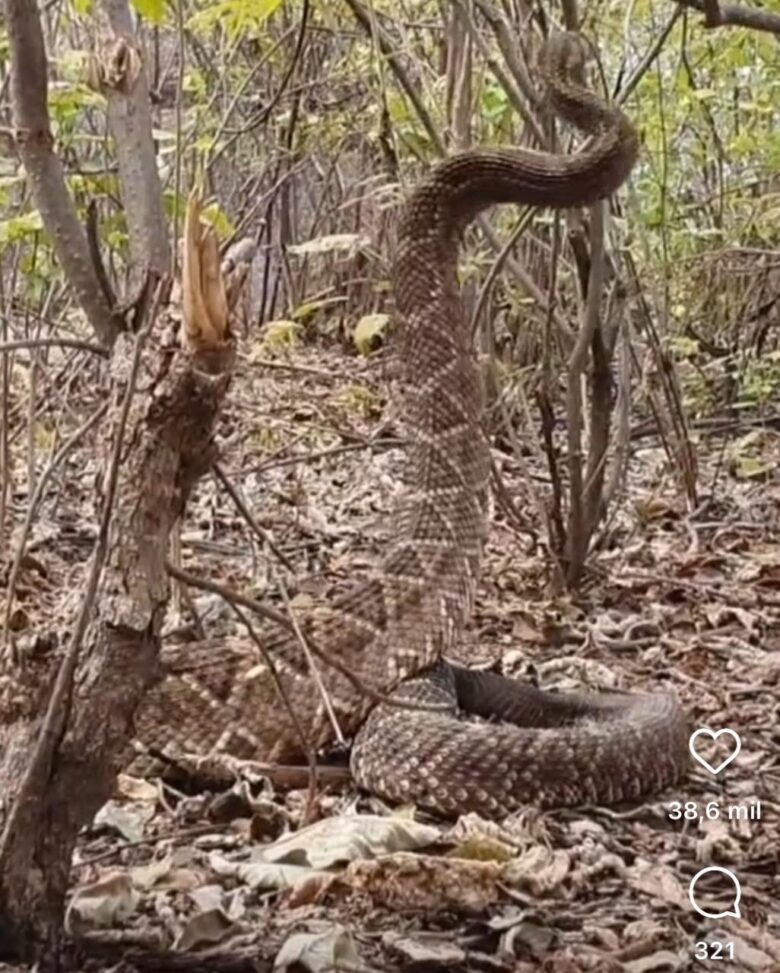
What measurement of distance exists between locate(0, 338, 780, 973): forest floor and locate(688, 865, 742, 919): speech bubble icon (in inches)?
0.9

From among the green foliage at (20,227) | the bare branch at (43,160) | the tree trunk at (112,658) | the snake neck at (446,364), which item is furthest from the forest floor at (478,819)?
the green foliage at (20,227)

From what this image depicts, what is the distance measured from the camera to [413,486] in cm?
495

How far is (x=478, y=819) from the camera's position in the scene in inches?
149

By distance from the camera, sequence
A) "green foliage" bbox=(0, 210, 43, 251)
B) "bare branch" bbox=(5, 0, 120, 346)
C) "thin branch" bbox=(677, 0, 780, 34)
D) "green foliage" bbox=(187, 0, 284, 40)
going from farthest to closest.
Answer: "green foliage" bbox=(0, 210, 43, 251)
"green foliage" bbox=(187, 0, 284, 40)
"thin branch" bbox=(677, 0, 780, 34)
"bare branch" bbox=(5, 0, 120, 346)

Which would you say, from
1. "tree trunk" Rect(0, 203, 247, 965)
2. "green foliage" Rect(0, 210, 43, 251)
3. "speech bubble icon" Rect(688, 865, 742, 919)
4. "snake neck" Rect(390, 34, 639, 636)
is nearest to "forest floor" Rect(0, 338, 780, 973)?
"speech bubble icon" Rect(688, 865, 742, 919)

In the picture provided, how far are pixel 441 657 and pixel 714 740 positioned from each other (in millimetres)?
809

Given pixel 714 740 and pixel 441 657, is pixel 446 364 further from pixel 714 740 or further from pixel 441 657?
pixel 714 740

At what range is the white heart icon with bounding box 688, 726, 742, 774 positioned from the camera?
14.0 ft

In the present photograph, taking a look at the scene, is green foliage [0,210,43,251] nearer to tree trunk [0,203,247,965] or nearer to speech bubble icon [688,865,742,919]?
tree trunk [0,203,247,965]

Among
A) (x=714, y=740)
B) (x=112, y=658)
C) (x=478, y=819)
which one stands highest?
(x=112, y=658)

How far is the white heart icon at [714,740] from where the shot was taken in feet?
14.0

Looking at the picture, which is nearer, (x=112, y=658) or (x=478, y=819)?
(x=112, y=658)

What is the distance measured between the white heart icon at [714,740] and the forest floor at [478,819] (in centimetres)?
3

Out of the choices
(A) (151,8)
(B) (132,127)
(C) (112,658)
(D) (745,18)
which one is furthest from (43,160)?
(D) (745,18)
